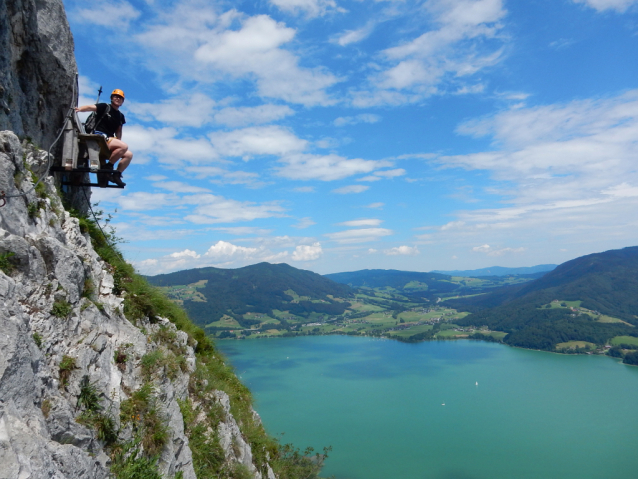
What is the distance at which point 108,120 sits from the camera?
637cm

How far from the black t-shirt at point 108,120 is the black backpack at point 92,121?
0.02m

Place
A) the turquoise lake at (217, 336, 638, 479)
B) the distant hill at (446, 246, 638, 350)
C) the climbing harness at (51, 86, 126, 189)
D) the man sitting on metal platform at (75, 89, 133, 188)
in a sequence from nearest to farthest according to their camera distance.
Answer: the climbing harness at (51, 86, 126, 189), the man sitting on metal platform at (75, 89, 133, 188), the turquoise lake at (217, 336, 638, 479), the distant hill at (446, 246, 638, 350)

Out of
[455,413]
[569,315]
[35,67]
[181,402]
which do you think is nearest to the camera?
[35,67]

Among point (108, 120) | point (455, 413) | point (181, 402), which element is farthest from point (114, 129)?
point (455, 413)

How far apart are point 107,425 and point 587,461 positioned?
5774 centimetres

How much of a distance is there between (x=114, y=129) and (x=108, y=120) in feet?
0.56

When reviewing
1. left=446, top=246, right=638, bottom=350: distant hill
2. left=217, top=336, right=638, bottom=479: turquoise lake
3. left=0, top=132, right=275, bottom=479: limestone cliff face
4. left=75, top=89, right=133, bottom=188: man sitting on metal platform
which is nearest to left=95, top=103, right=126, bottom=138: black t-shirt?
left=75, top=89, right=133, bottom=188: man sitting on metal platform

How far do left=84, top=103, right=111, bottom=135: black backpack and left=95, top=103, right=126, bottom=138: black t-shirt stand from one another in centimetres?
2

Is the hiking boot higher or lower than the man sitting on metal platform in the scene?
lower

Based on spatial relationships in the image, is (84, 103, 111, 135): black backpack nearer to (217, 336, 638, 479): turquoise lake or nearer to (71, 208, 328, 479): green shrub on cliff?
(71, 208, 328, 479): green shrub on cliff

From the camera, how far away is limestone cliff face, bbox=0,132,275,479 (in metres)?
2.95

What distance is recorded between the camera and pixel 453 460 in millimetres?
43812

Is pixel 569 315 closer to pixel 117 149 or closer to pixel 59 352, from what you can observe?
pixel 117 149

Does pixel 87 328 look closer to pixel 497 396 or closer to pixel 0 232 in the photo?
pixel 0 232
